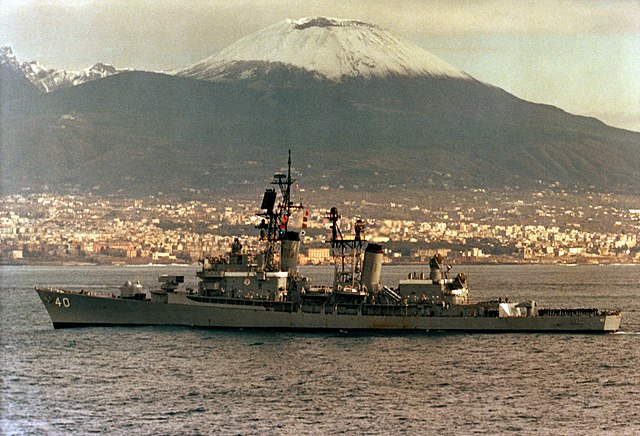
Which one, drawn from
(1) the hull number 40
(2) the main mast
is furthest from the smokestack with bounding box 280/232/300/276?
(1) the hull number 40

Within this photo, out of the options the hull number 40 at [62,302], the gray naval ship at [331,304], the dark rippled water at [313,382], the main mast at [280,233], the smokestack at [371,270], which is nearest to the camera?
the dark rippled water at [313,382]

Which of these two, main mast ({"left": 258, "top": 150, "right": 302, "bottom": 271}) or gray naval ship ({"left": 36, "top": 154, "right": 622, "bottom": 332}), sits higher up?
main mast ({"left": 258, "top": 150, "right": 302, "bottom": 271})

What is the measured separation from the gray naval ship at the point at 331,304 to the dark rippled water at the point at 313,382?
1.01 m

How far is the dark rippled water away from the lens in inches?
1789

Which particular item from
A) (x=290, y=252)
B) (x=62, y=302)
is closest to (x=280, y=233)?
(x=290, y=252)

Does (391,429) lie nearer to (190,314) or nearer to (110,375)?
(110,375)

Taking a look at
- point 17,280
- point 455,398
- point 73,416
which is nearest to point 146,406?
point 73,416

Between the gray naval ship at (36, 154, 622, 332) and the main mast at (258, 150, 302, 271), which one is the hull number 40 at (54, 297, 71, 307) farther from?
the main mast at (258, 150, 302, 271)

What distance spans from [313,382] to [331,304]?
15.7m

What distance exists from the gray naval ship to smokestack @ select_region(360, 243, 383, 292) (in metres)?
0.05

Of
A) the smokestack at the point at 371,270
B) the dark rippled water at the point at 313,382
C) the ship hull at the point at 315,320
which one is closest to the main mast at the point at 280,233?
the ship hull at the point at 315,320

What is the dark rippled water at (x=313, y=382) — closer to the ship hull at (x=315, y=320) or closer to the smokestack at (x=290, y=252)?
the ship hull at (x=315, y=320)

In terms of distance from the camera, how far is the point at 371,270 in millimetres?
69875

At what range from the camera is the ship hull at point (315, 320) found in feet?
225
